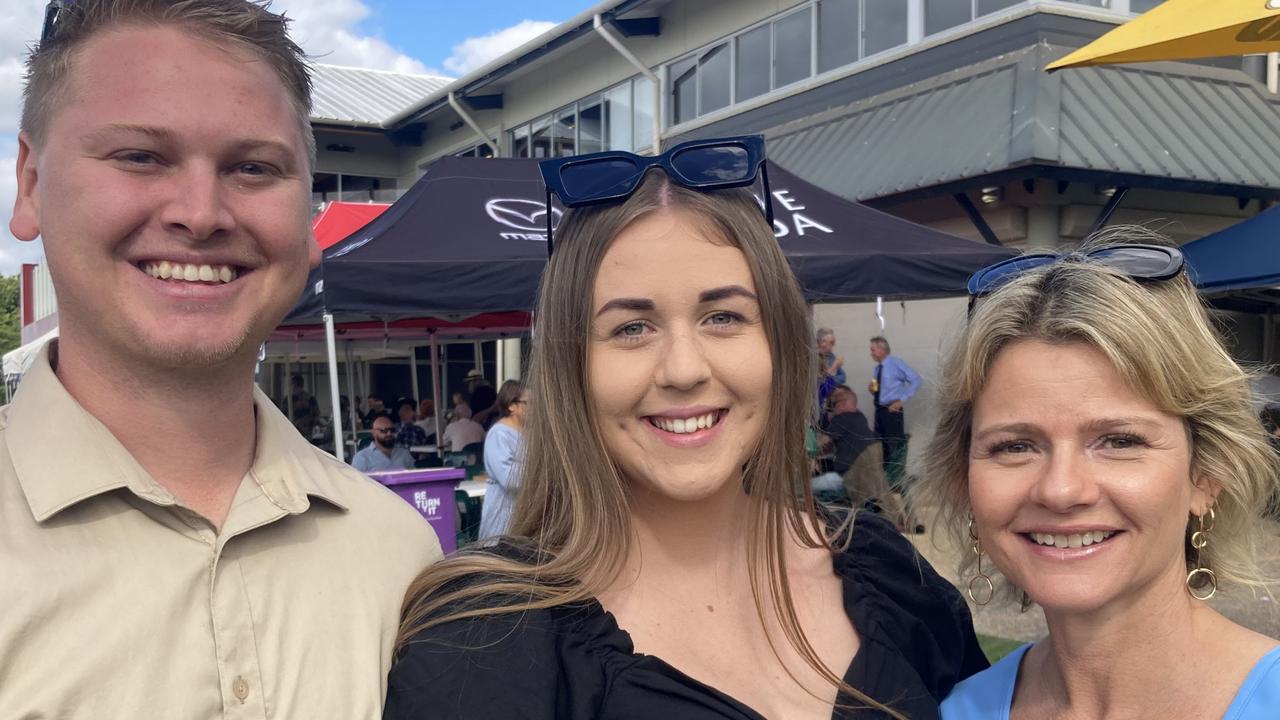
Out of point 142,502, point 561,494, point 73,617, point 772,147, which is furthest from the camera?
point 772,147

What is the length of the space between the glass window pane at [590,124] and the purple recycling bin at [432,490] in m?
9.27

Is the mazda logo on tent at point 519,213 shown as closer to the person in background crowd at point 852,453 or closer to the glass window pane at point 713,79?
the person in background crowd at point 852,453

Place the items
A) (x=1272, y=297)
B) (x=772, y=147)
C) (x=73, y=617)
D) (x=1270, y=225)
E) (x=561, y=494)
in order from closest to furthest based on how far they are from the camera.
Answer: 1. (x=73, y=617)
2. (x=561, y=494)
3. (x=1270, y=225)
4. (x=1272, y=297)
5. (x=772, y=147)

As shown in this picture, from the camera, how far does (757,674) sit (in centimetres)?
182

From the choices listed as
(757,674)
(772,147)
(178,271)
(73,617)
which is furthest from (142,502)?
(772,147)

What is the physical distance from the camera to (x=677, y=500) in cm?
194

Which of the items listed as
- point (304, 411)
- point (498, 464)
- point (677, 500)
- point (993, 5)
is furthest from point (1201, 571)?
point (304, 411)

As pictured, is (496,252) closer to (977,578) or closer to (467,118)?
(977,578)

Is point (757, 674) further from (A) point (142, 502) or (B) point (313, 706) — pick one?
(A) point (142, 502)

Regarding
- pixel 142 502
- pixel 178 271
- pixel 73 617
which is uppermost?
pixel 178 271

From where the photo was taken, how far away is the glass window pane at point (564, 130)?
49.1 ft

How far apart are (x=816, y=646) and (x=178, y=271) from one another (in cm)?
126

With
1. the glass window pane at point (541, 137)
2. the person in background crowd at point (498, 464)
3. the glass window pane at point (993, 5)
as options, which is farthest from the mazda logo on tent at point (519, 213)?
the glass window pane at point (541, 137)

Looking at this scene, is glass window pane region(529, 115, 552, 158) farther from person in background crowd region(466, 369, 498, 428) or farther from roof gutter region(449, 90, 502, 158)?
person in background crowd region(466, 369, 498, 428)
